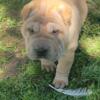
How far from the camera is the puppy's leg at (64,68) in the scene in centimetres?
422

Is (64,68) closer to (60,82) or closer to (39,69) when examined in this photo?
(60,82)

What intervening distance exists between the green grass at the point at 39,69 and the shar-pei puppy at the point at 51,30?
31cm

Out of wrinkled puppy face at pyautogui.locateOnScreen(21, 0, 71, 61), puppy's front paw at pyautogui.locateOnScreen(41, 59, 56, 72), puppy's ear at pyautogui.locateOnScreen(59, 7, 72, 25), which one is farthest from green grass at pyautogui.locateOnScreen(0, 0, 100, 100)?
puppy's ear at pyautogui.locateOnScreen(59, 7, 72, 25)

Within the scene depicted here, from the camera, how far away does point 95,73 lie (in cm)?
439

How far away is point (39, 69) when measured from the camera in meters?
4.59

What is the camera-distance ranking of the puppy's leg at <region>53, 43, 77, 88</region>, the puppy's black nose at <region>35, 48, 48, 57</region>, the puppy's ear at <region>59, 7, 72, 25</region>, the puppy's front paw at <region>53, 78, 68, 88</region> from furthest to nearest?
the puppy's front paw at <region>53, 78, 68, 88</region> < the puppy's leg at <region>53, 43, 77, 88</region> < the puppy's ear at <region>59, 7, 72, 25</region> < the puppy's black nose at <region>35, 48, 48, 57</region>

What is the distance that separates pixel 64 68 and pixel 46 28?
65 centimetres

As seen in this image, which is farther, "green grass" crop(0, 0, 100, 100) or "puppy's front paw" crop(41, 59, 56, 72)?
"puppy's front paw" crop(41, 59, 56, 72)

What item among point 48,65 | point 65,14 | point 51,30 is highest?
point 65,14

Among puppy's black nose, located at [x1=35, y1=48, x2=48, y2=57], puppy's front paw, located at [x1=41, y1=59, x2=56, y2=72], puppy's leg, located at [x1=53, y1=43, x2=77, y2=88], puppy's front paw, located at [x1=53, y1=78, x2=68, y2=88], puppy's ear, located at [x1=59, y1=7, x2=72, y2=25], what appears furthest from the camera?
puppy's front paw, located at [x1=41, y1=59, x2=56, y2=72]

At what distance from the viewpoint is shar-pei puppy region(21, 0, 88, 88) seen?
3.80 metres

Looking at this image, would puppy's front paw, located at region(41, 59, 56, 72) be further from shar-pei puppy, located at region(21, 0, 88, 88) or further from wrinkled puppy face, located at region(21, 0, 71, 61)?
wrinkled puppy face, located at region(21, 0, 71, 61)

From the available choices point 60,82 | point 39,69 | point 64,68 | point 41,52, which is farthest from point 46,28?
point 39,69

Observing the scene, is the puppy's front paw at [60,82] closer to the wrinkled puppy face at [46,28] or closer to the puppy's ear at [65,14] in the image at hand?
the wrinkled puppy face at [46,28]
